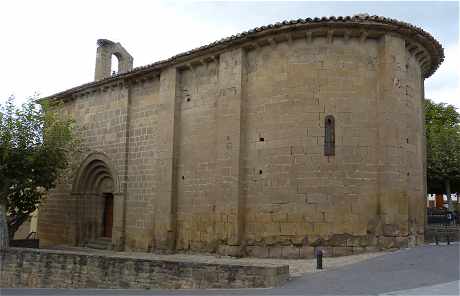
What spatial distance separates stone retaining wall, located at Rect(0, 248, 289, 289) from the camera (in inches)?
336

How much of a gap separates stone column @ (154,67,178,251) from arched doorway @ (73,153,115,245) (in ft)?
12.5

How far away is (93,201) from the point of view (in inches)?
709

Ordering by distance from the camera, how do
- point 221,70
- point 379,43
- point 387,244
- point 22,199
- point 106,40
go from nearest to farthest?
point 387,244, point 379,43, point 221,70, point 22,199, point 106,40

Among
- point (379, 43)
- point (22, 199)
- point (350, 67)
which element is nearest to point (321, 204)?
point (350, 67)

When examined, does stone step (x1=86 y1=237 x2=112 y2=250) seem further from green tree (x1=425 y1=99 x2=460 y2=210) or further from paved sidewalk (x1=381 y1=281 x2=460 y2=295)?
green tree (x1=425 y1=99 x2=460 y2=210)

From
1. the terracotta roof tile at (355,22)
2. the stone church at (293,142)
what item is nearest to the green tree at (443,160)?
the terracotta roof tile at (355,22)

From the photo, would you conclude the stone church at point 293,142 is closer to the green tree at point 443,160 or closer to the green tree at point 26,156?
the green tree at point 26,156

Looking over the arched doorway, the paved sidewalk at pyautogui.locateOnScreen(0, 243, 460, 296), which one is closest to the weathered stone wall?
the arched doorway

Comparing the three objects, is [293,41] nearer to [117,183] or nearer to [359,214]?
[359,214]

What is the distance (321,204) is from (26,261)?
8019mm

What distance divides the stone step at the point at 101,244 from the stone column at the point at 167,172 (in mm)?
3175

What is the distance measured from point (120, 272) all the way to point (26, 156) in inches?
242

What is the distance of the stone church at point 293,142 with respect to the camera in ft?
38.1

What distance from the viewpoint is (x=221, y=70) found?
13.5 m
